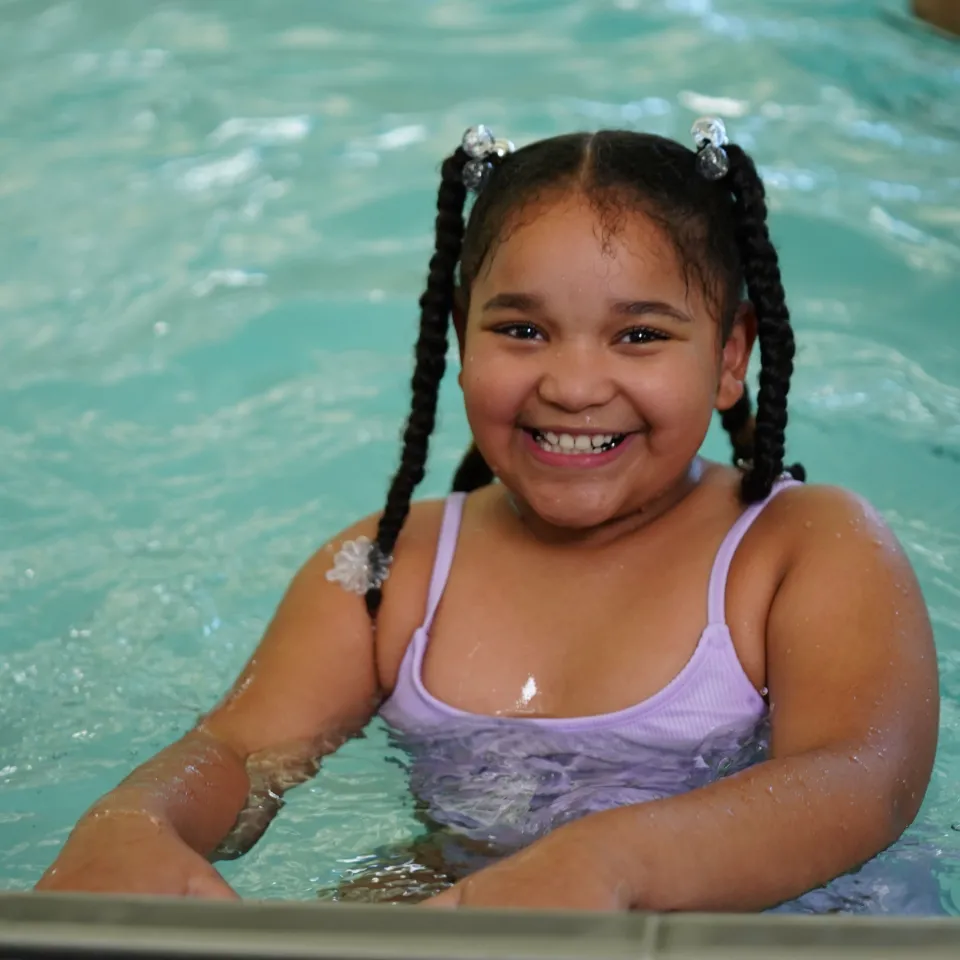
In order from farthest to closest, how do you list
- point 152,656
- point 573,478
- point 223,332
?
point 223,332 < point 152,656 < point 573,478

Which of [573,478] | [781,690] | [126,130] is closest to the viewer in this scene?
[781,690]

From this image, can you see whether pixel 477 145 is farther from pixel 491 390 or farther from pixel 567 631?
pixel 567 631

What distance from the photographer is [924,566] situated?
3.49 metres

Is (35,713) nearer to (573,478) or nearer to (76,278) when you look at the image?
(573,478)

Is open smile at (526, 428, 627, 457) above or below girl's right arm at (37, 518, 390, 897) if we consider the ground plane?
above

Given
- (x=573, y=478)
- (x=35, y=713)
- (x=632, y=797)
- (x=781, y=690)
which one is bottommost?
(x=35, y=713)

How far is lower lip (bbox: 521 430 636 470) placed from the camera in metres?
2.29

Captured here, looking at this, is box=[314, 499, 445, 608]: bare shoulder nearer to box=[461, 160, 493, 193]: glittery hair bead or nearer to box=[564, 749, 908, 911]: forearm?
box=[461, 160, 493, 193]: glittery hair bead

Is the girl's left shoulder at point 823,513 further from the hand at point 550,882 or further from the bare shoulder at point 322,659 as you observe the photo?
the hand at point 550,882

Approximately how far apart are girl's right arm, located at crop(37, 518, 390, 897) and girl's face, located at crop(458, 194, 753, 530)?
1.20ft

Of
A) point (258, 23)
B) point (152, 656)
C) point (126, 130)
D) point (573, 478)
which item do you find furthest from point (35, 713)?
point (258, 23)

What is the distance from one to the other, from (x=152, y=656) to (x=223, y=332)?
5.37 ft

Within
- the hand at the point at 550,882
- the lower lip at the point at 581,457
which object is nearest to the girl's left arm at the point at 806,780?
the hand at the point at 550,882

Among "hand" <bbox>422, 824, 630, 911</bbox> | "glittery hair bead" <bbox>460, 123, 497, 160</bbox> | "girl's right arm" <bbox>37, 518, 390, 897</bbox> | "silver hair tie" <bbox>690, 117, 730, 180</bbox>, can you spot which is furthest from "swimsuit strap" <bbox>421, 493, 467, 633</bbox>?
"hand" <bbox>422, 824, 630, 911</bbox>
